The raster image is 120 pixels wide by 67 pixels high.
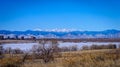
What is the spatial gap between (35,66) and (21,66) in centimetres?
135

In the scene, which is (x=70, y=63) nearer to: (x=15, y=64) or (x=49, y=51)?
(x=15, y=64)

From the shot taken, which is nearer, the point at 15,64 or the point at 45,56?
the point at 15,64

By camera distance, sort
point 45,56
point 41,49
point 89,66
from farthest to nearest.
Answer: point 41,49 → point 45,56 → point 89,66

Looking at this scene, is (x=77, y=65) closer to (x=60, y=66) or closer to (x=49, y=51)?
(x=60, y=66)

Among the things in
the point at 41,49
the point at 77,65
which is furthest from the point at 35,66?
the point at 41,49

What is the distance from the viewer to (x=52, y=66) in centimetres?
2062

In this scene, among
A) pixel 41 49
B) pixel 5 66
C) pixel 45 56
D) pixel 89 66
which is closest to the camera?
pixel 89 66

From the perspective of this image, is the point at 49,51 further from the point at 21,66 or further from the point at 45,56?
the point at 21,66

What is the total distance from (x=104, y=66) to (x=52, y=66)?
3999 millimetres

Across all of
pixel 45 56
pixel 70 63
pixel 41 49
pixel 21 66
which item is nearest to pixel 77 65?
pixel 70 63

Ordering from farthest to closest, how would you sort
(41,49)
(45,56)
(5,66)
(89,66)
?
(41,49)
(45,56)
(5,66)
(89,66)

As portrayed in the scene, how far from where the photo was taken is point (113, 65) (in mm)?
19844

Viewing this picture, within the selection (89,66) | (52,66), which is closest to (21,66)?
(52,66)

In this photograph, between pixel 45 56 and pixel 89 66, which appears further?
pixel 45 56
